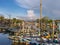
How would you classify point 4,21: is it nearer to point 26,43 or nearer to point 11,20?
point 11,20

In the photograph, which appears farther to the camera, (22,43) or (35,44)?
(22,43)

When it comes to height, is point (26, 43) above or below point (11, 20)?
below

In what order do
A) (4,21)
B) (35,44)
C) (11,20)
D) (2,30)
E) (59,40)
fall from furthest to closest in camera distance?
(4,21), (11,20), (2,30), (59,40), (35,44)

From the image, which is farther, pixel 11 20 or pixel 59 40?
pixel 11 20

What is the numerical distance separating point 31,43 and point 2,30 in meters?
28.8

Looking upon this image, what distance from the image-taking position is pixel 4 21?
57.3 meters

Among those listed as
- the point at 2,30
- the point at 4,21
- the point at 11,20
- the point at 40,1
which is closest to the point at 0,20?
the point at 4,21

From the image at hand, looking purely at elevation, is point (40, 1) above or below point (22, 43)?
above

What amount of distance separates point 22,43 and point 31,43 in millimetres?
2120

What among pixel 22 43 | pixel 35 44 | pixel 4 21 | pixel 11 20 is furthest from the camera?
pixel 4 21

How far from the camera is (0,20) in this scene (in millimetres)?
58875

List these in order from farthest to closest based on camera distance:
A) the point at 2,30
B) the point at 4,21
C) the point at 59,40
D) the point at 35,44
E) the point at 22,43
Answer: the point at 4,21 → the point at 2,30 → the point at 22,43 → the point at 59,40 → the point at 35,44

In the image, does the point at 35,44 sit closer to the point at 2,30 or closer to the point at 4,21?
the point at 2,30

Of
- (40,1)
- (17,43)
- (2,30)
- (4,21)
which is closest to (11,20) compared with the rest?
(4,21)
